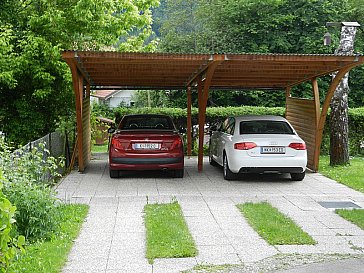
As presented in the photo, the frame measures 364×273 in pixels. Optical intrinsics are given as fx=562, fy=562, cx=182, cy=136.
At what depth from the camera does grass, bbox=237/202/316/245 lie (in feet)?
23.3

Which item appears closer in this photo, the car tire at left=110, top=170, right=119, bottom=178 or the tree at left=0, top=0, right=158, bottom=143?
the car tire at left=110, top=170, right=119, bottom=178

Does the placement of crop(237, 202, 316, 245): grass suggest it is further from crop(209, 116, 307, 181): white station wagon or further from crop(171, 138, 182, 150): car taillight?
crop(171, 138, 182, 150): car taillight

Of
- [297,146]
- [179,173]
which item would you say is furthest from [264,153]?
[179,173]

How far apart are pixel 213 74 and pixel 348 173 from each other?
4.26 metres

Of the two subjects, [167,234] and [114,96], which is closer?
[167,234]

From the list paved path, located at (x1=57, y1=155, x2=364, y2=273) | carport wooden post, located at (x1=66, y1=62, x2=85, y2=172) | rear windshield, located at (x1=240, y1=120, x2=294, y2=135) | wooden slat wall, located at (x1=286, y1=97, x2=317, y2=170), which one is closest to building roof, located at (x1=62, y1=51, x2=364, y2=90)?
carport wooden post, located at (x1=66, y1=62, x2=85, y2=172)

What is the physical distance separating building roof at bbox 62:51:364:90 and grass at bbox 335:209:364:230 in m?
3.97

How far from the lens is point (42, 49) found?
49.3ft

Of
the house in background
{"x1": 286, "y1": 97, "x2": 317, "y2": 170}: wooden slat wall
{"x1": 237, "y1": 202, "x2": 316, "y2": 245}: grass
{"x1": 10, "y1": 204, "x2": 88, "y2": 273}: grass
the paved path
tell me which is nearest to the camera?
{"x1": 10, "y1": 204, "x2": 88, "y2": 273}: grass

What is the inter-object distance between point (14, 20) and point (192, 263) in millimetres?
12838

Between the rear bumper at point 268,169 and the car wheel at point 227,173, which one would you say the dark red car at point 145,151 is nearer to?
the car wheel at point 227,173

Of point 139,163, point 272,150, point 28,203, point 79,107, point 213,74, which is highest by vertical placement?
point 213,74

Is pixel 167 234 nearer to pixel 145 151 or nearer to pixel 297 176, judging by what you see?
pixel 145 151

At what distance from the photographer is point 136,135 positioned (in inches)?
493
